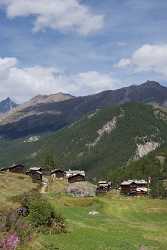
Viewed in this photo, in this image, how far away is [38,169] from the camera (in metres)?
191

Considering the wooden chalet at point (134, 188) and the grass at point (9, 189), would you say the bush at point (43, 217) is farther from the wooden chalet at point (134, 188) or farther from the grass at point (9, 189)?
the wooden chalet at point (134, 188)

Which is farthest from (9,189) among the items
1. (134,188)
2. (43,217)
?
(134,188)

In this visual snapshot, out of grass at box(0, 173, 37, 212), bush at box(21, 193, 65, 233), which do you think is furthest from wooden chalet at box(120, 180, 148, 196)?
bush at box(21, 193, 65, 233)

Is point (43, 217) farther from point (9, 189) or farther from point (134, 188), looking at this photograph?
point (134, 188)

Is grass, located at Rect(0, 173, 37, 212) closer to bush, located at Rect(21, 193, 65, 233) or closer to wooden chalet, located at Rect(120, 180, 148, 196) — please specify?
bush, located at Rect(21, 193, 65, 233)

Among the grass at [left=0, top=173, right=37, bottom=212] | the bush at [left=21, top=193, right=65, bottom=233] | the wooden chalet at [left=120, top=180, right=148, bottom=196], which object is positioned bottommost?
the bush at [left=21, top=193, right=65, bottom=233]

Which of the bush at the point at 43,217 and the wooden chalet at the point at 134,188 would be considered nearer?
the bush at the point at 43,217

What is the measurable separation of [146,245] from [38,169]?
151 metres

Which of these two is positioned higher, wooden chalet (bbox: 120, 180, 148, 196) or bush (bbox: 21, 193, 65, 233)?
wooden chalet (bbox: 120, 180, 148, 196)

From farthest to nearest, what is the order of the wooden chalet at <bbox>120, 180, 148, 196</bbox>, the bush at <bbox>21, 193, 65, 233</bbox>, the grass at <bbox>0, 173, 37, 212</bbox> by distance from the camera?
the wooden chalet at <bbox>120, 180, 148, 196</bbox> → the grass at <bbox>0, 173, 37, 212</bbox> → the bush at <bbox>21, 193, 65, 233</bbox>

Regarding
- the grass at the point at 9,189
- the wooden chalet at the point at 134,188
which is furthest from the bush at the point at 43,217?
the wooden chalet at the point at 134,188

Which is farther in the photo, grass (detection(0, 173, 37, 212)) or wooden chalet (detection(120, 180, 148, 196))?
wooden chalet (detection(120, 180, 148, 196))

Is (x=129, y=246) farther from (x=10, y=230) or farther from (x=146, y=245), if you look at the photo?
(x=10, y=230)

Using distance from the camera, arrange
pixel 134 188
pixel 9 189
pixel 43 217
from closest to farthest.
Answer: pixel 43 217, pixel 9 189, pixel 134 188
